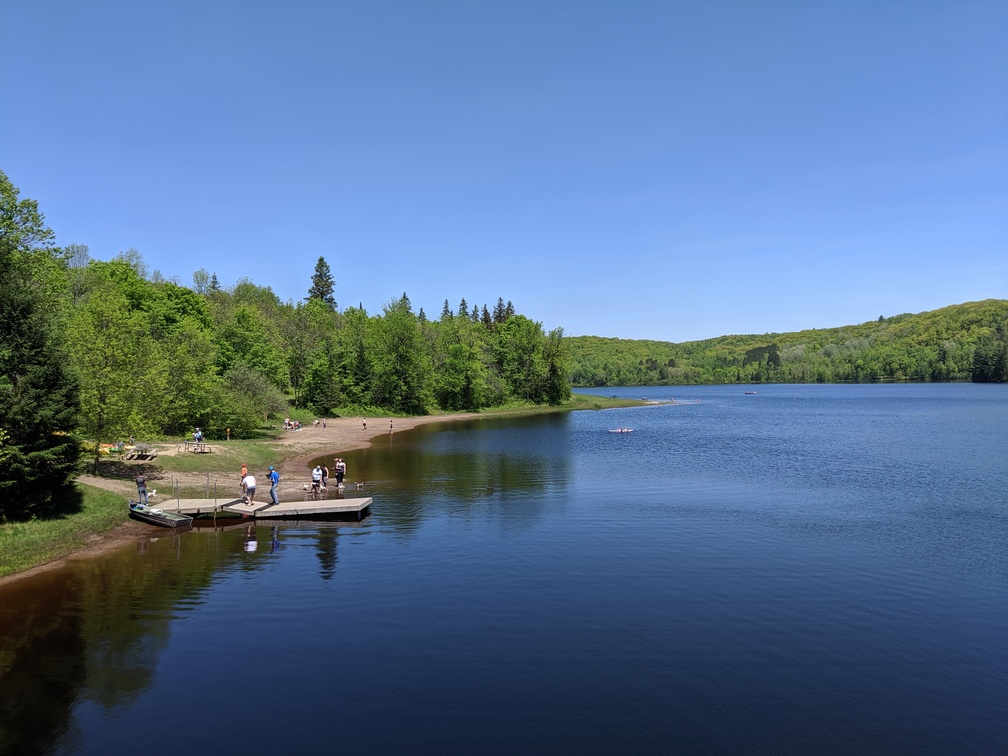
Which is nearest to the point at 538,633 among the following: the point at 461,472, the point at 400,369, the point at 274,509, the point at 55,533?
the point at 274,509

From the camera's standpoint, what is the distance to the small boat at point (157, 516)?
32.0 m

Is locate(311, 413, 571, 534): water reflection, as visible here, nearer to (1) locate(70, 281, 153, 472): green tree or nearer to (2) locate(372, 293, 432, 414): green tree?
(1) locate(70, 281, 153, 472): green tree

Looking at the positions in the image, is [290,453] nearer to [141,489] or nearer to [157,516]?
[141,489]

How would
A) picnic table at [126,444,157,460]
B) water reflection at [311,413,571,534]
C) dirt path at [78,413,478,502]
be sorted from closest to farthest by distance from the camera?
1. water reflection at [311,413,571,534]
2. dirt path at [78,413,478,502]
3. picnic table at [126,444,157,460]

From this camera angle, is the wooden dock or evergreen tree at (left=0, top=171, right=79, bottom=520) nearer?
evergreen tree at (left=0, top=171, right=79, bottom=520)

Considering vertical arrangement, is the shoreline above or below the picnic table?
below

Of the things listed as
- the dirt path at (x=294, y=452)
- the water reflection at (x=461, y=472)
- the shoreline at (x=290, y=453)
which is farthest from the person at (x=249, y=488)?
the water reflection at (x=461, y=472)

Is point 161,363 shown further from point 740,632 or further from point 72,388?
point 740,632

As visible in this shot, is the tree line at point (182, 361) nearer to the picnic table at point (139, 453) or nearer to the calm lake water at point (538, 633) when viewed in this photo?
the picnic table at point (139, 453)

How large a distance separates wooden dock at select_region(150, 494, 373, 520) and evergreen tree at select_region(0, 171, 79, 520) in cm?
568

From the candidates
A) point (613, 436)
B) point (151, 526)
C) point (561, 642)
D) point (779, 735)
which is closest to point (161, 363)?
point (151, 526)

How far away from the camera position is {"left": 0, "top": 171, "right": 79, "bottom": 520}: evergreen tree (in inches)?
1048

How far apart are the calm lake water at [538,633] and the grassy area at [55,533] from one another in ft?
5.68

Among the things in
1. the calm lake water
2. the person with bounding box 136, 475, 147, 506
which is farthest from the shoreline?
the person with bounding box 136, 475, 147, 506
